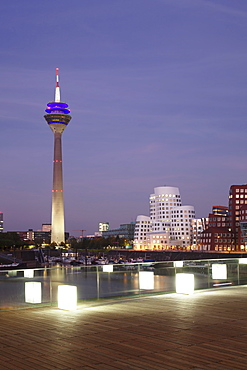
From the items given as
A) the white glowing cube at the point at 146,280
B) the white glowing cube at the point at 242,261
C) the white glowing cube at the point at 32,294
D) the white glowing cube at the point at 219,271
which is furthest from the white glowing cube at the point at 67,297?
the white glowing cube at the point at 242,261

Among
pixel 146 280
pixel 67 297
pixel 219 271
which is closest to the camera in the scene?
pixel 67 297

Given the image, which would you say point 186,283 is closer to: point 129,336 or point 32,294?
point 32,294

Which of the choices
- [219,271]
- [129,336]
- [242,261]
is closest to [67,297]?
[129,336]

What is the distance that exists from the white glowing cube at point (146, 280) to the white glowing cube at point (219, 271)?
3833mm

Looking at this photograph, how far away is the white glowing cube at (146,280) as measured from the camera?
19703mm

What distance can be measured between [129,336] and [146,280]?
7.97 metres

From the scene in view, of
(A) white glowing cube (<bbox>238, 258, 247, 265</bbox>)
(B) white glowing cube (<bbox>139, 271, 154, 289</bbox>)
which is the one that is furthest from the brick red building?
(B) white glowing cube (<bbox>139, 271, 154, 289</bbox>)

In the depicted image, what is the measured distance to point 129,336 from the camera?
39.1ft

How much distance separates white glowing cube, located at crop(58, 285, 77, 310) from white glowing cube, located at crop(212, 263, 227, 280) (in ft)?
27.1

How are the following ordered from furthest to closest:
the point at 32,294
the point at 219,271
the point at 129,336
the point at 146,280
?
the point at 219,271 → the point at 146,280 → the point at 32,294 → the point at 129,336

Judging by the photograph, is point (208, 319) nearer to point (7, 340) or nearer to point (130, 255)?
point (7, 340)

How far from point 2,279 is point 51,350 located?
6596mm

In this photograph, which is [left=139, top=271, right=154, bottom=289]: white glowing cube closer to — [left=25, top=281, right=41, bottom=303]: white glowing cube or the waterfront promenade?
the waterfront promenade

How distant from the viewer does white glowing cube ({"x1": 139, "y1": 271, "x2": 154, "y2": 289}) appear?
19.7m
